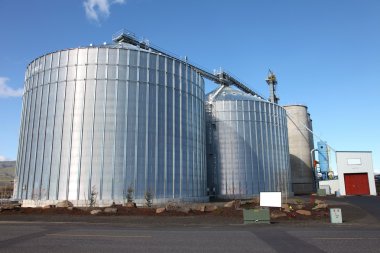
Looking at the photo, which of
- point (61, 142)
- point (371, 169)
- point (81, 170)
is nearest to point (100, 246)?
point (81, 170)

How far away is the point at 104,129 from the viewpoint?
1403 inches

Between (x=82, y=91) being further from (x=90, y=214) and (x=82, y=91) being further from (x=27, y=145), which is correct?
(x=90, y=214)

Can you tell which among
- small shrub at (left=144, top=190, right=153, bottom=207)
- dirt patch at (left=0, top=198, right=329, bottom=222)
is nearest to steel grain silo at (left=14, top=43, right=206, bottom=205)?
small shrub at (left=144, top=190, right=153, bottom=207)

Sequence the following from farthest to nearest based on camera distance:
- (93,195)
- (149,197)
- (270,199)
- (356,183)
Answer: (356,183)
(149,197)
(93,195)
(270,199)

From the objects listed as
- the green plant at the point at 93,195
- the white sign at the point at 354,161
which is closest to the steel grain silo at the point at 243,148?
the white sign at the point at 354,161

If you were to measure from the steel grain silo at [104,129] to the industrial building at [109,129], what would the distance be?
0.10m

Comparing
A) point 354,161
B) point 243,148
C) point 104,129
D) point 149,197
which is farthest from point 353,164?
point 104,129

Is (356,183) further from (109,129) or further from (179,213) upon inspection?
(109,129)

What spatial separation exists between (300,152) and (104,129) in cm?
6105

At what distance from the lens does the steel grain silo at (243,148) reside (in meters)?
53.5

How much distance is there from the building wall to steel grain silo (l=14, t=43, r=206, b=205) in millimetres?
28179

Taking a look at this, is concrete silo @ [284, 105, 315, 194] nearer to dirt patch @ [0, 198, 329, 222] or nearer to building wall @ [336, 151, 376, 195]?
building wall @ [336, 151, 376, 195]

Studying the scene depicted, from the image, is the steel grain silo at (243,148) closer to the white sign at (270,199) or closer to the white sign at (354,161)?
the white sign at (354,161)

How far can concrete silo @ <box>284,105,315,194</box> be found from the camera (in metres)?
82.8
